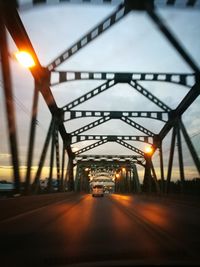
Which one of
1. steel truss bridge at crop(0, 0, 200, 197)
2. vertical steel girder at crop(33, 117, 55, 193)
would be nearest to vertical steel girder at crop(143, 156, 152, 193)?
steel truss bridge at crop(0, 0, 200, 197)

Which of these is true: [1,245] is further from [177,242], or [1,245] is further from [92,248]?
[177,242]

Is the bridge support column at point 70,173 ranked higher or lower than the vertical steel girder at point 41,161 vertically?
higher

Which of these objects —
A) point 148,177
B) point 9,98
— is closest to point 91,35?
point 9,98

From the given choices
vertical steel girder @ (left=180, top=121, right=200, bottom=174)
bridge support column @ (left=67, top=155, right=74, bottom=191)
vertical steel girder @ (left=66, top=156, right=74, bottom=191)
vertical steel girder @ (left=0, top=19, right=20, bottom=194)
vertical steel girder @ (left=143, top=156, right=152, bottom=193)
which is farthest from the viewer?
bridge support column @ (left=67, top=155, right=74, bottom=191)

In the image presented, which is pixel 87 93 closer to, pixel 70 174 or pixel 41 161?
pixel 41 161

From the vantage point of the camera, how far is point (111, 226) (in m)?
14.6

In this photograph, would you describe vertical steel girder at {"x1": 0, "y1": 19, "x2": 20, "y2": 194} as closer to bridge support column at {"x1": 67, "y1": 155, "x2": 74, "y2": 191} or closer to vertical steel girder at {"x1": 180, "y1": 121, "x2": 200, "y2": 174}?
vertical steel girder at {"x1": 180, "y1": 121, "x2": 200, "y2": 174}

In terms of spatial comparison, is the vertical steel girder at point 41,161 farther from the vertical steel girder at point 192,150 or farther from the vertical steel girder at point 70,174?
the vertical steel girder at point 70,174

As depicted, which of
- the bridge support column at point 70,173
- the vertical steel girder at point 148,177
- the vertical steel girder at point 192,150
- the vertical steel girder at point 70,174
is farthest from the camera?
the bridge support column at point 70,173

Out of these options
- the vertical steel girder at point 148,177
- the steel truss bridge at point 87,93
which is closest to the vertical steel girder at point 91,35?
the steel truss bridge at point 87,93

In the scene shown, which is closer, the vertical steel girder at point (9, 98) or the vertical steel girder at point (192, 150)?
the vertical steel girder at point (9, 98)

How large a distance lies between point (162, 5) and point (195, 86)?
43.3 ft

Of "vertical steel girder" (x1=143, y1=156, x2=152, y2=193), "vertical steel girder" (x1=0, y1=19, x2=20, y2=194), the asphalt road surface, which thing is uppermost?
"vertical steel girder" (x1=143, y1=156, x2=152, y2=193)

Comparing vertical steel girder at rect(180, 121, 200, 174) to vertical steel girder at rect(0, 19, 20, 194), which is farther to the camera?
vertical steel girder at rect(180, 121, 200, 174)
